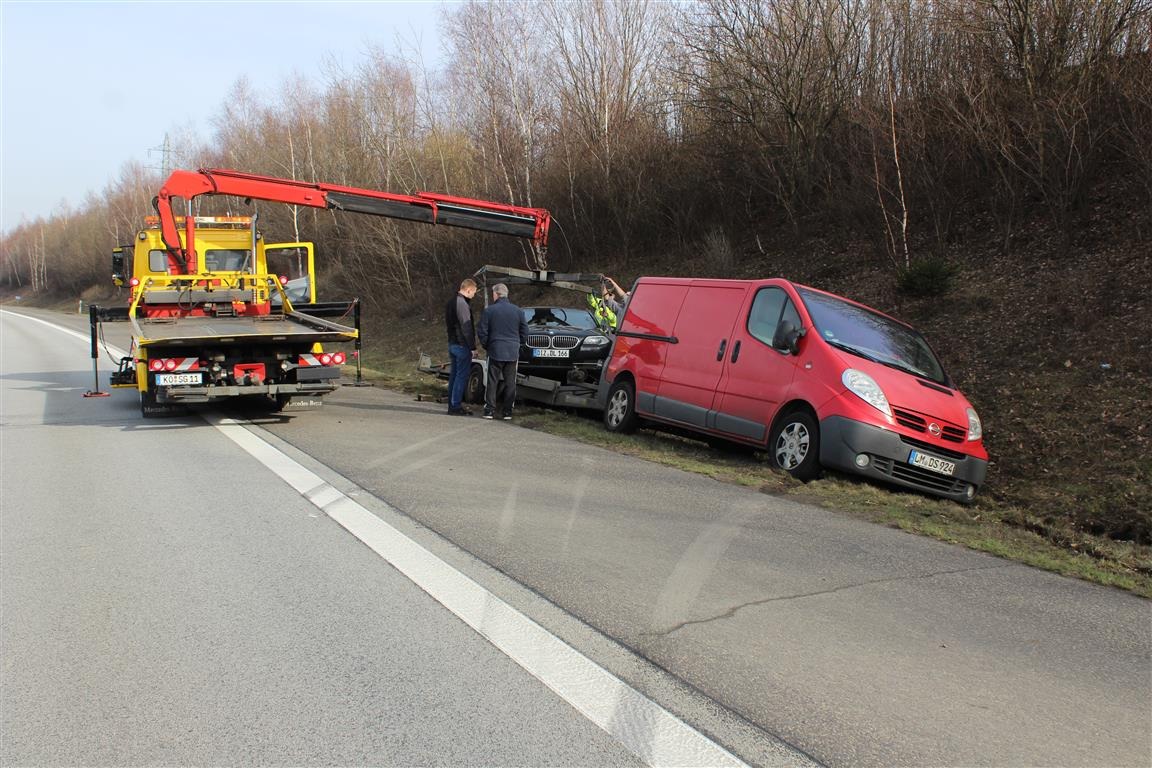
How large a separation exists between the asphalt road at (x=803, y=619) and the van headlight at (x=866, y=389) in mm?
1395

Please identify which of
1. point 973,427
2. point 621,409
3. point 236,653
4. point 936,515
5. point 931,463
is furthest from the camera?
point 621,409

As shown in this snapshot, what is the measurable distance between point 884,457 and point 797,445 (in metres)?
0.87

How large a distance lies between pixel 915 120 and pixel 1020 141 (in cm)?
198

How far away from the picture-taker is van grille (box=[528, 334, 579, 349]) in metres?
14.0

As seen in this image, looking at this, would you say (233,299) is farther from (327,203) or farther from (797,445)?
(797,445)

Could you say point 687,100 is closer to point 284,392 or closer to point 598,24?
point 598,24

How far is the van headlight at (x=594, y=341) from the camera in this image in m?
14.1

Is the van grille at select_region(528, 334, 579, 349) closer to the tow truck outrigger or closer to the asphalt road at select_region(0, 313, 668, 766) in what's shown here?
the tow truck outrigger

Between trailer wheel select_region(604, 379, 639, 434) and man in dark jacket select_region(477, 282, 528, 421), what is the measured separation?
5.23 feet

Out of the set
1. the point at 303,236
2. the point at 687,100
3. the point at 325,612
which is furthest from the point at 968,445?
the point at 303,236

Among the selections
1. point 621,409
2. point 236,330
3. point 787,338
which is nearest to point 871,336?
point 787,338

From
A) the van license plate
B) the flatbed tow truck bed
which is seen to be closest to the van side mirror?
the van license plate

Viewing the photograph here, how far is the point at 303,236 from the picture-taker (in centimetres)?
4394

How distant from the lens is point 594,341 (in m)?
14.1
